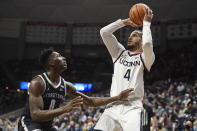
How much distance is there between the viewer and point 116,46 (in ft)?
12.6

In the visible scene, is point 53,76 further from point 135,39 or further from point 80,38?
point 80,38

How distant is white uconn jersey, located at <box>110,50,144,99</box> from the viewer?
3.48 metres

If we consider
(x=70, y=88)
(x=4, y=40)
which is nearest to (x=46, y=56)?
(x=70, y=88)

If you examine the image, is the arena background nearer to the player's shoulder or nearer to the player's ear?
the player's ear

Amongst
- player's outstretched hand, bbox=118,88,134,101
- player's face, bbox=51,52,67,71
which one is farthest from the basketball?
player's face, bbox=51,52,67,71

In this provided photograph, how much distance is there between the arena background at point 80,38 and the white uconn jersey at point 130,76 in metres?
14.2

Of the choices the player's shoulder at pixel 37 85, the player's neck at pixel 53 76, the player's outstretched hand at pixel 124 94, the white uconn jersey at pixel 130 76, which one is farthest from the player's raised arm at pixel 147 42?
the player's shoulder at pixel 37 85

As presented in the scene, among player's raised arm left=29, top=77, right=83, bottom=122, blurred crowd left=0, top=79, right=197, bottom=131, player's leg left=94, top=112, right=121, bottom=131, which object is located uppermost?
player's raised arm left=29, top=77, right=83, bottom=122

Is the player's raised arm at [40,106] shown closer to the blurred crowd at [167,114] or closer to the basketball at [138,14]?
the basketball at [138,14]

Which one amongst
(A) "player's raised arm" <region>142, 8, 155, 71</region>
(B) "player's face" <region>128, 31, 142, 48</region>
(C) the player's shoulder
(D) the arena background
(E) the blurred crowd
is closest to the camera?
(C) the player's shoulder

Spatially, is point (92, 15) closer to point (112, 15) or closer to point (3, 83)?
point (112, 15)

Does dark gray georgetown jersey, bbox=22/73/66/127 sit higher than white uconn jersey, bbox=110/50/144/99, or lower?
lower

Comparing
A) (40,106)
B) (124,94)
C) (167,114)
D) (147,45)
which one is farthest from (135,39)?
(167,114)

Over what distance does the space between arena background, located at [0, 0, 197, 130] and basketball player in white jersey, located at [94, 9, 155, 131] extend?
14103 mm
